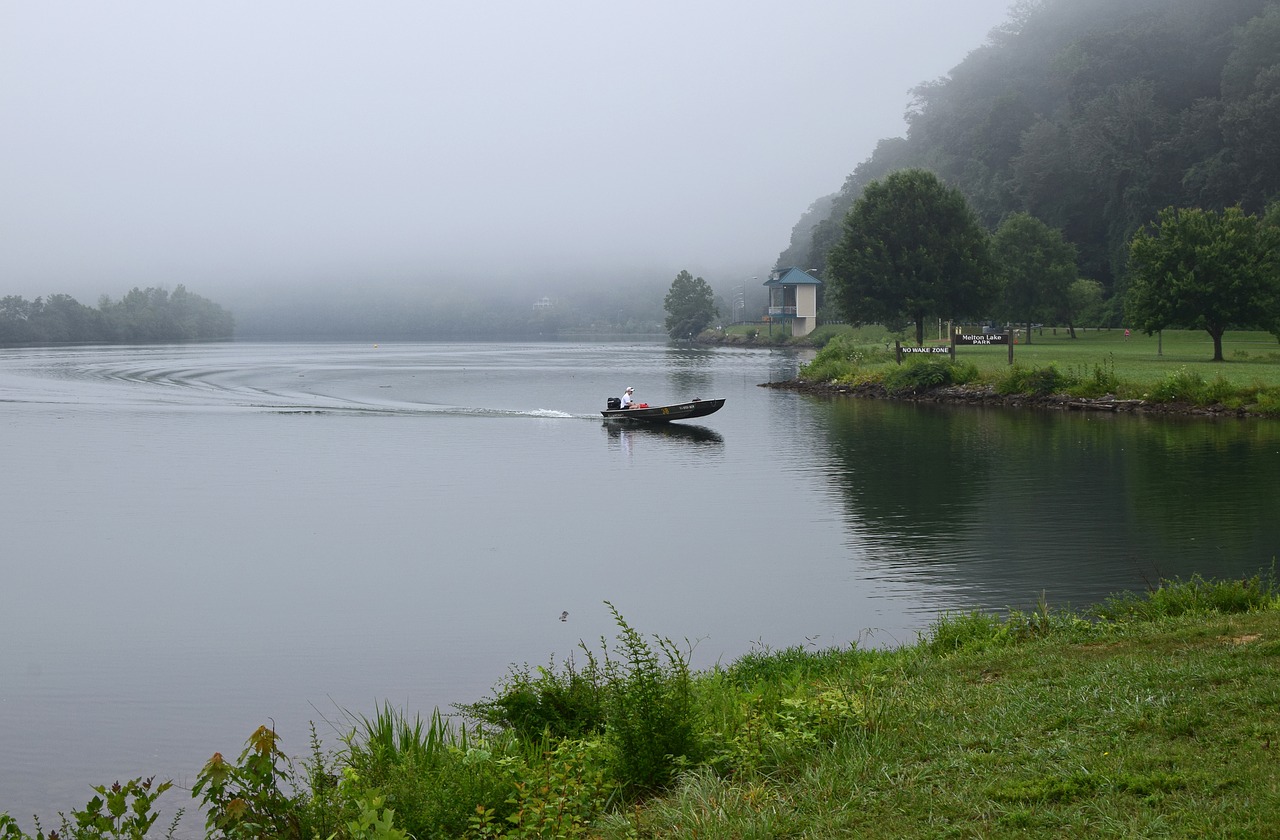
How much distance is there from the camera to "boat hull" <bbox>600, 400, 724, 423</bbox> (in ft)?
156

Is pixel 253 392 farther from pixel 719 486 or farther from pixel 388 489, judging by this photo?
pixel 719 486

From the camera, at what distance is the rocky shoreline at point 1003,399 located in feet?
146

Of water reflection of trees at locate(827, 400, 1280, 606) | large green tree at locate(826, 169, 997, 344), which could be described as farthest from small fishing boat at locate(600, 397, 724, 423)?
large green tree at locate(826, 169, 997, 344)

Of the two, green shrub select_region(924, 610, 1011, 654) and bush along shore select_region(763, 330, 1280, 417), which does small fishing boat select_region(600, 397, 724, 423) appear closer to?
bush along shore select_region(763, 330, 1280, 417)

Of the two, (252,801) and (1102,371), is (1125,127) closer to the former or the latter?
(1102,371)

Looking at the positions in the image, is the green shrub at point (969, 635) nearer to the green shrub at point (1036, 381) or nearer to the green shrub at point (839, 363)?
the green shrub at point (1036, 381)

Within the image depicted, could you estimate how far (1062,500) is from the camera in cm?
2677

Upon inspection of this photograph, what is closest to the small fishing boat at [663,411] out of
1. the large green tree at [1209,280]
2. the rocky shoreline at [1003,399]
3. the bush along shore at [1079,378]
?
the rocky shoreline at [1003,399]

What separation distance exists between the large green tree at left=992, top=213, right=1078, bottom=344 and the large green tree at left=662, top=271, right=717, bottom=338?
303ft

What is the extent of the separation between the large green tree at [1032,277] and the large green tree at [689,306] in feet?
303

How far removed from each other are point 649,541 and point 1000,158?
118522mm

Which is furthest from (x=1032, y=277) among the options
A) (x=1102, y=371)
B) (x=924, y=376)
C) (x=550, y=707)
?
(x=550, y=707)

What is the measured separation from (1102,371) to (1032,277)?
39126 millimetres

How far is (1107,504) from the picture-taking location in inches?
1021
